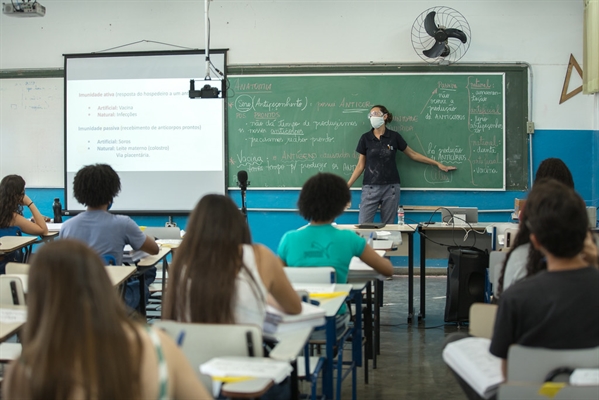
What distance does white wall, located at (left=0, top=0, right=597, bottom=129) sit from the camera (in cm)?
705

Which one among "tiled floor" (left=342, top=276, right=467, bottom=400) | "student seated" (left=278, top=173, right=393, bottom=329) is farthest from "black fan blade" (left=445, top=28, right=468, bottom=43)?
"student seated" (left=278, top=173, right=393, bottom=329)

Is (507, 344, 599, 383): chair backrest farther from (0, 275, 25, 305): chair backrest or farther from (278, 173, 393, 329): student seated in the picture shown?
(0, 275, 25, 305): chair backrest

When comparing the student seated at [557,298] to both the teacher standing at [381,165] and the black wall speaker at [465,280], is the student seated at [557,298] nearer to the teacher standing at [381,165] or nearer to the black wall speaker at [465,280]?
the black wall speaker at [465,280]

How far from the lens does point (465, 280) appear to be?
4953 millimetres

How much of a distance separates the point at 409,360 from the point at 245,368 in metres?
2.83

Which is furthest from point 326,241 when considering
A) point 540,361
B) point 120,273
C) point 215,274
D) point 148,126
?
point 148,126

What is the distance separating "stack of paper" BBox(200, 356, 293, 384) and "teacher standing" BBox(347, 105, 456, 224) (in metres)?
5.24

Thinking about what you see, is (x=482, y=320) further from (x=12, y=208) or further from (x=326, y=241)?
(x=12, y=208)

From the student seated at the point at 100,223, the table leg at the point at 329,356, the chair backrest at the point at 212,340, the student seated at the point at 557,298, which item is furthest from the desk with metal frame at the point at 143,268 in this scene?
the student seated at the point at 557,298

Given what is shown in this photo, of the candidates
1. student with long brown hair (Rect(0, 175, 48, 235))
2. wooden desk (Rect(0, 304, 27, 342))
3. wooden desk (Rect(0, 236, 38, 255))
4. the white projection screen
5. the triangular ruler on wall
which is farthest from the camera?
the white projection screen

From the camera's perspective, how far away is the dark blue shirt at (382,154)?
22.8 feet

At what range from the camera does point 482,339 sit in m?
2.33

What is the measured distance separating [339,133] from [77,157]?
3116mm

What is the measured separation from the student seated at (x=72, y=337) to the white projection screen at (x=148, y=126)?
6224 millimetres
